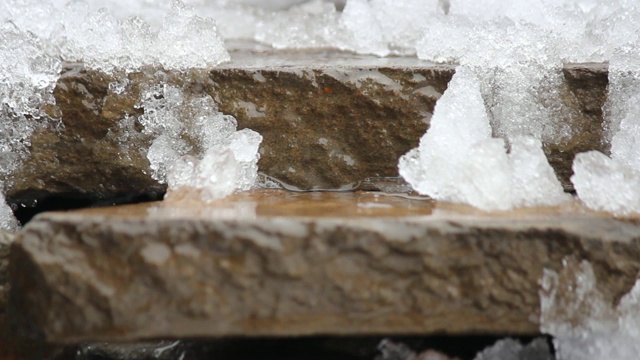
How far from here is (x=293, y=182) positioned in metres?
1.73

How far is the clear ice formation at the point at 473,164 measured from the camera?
1.36 m

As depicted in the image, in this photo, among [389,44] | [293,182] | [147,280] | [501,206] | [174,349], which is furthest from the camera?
[389,44]

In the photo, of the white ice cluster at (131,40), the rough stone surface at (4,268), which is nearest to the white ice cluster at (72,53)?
the white ice cluster at (131,40)

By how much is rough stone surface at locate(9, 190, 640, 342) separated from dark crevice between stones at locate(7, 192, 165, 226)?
59 cm

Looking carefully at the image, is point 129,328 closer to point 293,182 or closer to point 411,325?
point 411,325

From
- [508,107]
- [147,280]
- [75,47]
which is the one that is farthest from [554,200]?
[75,47]

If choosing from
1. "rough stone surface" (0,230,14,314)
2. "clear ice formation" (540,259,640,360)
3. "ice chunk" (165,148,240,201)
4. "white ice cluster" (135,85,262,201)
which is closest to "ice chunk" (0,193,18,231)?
"rough stone surface" (0,230,14,314)

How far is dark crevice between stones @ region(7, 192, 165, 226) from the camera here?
180 cm

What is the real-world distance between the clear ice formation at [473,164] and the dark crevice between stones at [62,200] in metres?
0.75

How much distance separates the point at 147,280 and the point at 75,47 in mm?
881

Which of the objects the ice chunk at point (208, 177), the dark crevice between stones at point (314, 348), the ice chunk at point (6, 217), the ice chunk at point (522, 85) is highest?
the ice chunk at point (522, 85)

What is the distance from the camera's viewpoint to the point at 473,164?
1.37 m

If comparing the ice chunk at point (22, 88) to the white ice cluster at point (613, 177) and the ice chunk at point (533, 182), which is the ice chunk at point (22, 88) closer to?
the ice chunk at point (533, 182)

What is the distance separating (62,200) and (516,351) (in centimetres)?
126
